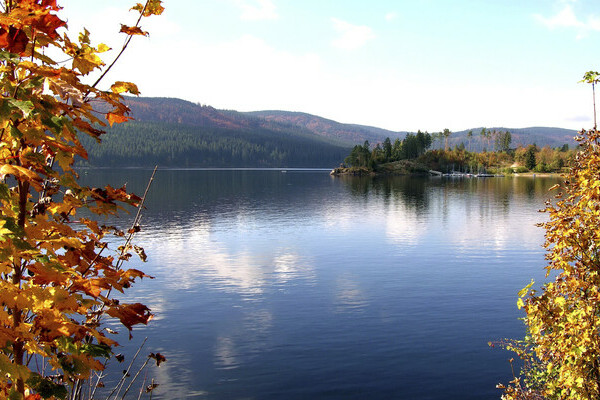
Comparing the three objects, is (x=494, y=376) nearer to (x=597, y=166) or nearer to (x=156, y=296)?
(x=597, y=166)

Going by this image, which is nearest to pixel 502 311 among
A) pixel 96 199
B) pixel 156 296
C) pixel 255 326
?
pixel 255 326

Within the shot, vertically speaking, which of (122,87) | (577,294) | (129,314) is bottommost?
(577,294)

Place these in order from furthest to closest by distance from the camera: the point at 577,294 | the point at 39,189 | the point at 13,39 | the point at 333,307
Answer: the point at 333,307, the point at 577,294, the point at 39,189, the point at 13,39

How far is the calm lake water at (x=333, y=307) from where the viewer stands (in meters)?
18.5

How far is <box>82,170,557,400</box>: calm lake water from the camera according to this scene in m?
18.5

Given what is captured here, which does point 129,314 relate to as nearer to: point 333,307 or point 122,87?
point 122,87

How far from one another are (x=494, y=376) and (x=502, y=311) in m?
8.08

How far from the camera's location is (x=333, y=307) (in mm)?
26562

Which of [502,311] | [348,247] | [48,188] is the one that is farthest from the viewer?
[348,247]

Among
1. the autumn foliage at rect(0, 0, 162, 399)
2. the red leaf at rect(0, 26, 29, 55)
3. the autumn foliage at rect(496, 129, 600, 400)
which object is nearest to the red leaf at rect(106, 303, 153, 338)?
the autumn foliage at rect(0, 0, 162, 399)

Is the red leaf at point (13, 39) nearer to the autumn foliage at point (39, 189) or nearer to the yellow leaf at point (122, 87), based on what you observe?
the autumn foliage at point (39, 189)

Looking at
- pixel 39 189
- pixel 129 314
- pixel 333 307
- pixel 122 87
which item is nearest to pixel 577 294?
pixel 129 314

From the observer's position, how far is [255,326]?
24016 mm

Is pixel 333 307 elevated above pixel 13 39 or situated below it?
below
